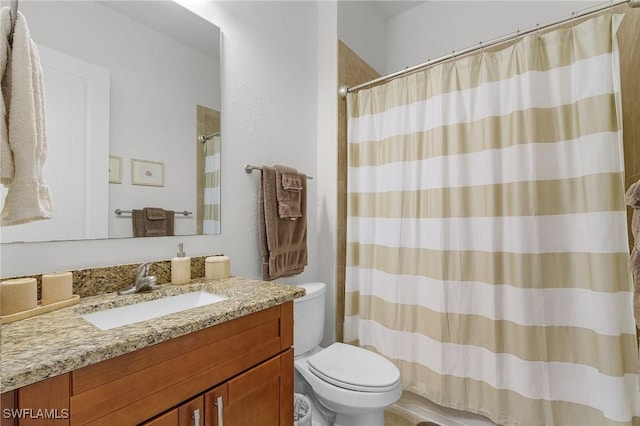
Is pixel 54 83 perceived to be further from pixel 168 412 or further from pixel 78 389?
pixel 168 412

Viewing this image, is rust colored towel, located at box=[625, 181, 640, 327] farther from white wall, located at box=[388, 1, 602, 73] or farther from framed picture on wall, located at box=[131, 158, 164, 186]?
framed picture on wall, located at box=[131, 158, 164, 186]

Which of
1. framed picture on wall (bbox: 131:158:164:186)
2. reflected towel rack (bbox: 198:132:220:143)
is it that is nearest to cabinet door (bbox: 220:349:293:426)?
framed picture on wall (bbox: 131:158:164:186)

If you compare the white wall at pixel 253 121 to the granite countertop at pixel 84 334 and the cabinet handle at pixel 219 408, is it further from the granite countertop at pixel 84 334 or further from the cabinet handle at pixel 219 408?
the cabinet handle at pixel 219 408

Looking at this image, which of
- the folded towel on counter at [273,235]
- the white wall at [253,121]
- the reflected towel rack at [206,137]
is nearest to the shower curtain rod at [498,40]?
the white wall at [253,121]

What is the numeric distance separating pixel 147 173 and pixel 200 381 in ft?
2.71

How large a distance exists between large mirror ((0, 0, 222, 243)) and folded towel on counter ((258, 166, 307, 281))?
0.83 ft

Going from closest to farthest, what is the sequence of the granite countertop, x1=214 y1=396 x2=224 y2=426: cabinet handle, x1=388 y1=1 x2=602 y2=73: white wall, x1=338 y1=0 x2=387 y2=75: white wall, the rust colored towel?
1. the granite countertop
2. x1=214 y1=396 x2=224 y2=426: cabinet handle
3. the rust colored towel
4. x1=388 y1=1 x2=602 y2=73: white wall
5. x1=338 y1=0 x2=387 y2=75: white wall

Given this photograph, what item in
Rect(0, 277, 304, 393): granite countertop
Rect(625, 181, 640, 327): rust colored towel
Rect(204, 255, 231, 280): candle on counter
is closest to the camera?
Rect(0, 277, 304, 393): granite countertop

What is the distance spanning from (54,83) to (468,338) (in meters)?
2.01

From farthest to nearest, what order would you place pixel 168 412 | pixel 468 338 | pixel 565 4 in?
pixel 565 4 → pixel 468 338 → pixel 168 412

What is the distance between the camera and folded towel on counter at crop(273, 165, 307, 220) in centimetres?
163

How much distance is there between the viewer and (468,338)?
4.97 ft

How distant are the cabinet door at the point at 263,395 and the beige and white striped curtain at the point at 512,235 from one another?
2.90ft

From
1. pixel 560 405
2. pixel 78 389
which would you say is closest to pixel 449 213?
pixel 560 405
